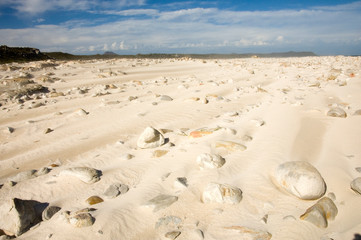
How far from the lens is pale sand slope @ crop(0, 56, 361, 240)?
173cm

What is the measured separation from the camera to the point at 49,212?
6.18 ft

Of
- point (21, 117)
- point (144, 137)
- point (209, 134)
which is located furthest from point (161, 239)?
point (21, 117)

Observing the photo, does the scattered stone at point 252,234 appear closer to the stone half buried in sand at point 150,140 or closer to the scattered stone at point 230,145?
the scattered stone at point 230,145

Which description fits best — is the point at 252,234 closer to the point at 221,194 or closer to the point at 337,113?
the point at 221,194

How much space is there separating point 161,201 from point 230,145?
1.18m

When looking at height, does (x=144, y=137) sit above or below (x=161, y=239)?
above

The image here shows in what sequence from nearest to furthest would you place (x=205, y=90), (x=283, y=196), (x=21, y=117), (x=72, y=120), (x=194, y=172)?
(x=283, y=196) → (x=194, y=172) → (x=72, y=120) → (x=21, y=117) → (x=205, y=90)

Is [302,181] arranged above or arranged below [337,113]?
below

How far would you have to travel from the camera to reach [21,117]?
4379 mm

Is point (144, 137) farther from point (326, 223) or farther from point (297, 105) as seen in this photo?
point (297, 105)

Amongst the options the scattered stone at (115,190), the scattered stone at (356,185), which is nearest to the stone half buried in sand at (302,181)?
the scattered stone at (356,185)

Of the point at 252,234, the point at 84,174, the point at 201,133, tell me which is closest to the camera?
the point at 252,234

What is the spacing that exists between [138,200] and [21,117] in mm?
3643

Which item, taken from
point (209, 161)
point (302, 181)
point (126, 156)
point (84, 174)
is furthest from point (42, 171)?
point (302, 181)
